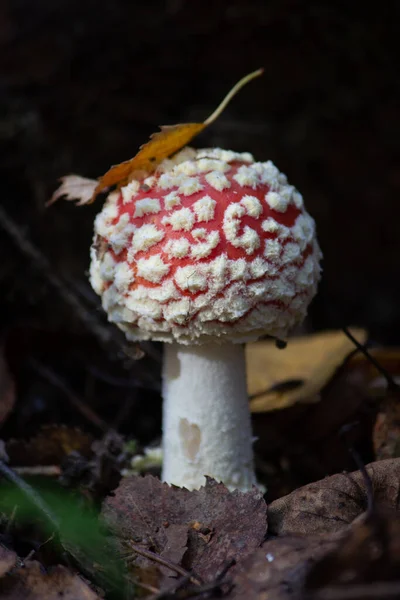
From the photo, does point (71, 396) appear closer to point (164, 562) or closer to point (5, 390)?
point (5, 390)

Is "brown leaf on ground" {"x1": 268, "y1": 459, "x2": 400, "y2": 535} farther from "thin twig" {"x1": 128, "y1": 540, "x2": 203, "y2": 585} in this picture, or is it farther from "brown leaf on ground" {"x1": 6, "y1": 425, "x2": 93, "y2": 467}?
"brown leaf on ground" {"x1": 6, "y1": 425, "x2": 93, "y2": 467}

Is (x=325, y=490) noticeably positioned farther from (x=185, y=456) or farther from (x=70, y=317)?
(x=70, y=317)

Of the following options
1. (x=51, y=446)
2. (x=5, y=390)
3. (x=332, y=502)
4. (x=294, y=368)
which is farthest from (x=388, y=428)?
(x=5, y=390)

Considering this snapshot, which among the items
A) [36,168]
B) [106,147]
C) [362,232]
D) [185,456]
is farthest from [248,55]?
[185,456]

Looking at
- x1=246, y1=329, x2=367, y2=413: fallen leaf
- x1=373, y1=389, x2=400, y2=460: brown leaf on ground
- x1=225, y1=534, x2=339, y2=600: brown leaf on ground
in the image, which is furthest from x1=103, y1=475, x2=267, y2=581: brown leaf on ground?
x1=246, y1=329, x2=367, y2=413: fallen leaf

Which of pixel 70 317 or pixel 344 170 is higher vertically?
pixel 70 317

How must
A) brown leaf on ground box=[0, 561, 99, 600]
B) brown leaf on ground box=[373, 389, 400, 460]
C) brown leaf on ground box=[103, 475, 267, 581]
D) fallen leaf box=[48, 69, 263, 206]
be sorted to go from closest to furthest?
brown leaf on ground box=[0, 561, 99, 600] < brown leaf on ground box=[103, 475, 267, 581] < fallen leaf box=[48, 69, 263, 206] < brown leaf on ground box=[373, 389, 400, 460]

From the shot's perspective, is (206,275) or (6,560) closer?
(6,560)

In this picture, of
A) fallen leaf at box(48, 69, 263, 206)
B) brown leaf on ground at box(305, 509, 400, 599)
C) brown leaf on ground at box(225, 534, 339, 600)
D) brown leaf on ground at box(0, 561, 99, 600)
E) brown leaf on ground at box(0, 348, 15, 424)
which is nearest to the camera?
brown leaf on ground at box(305, 509, 400, 599)
